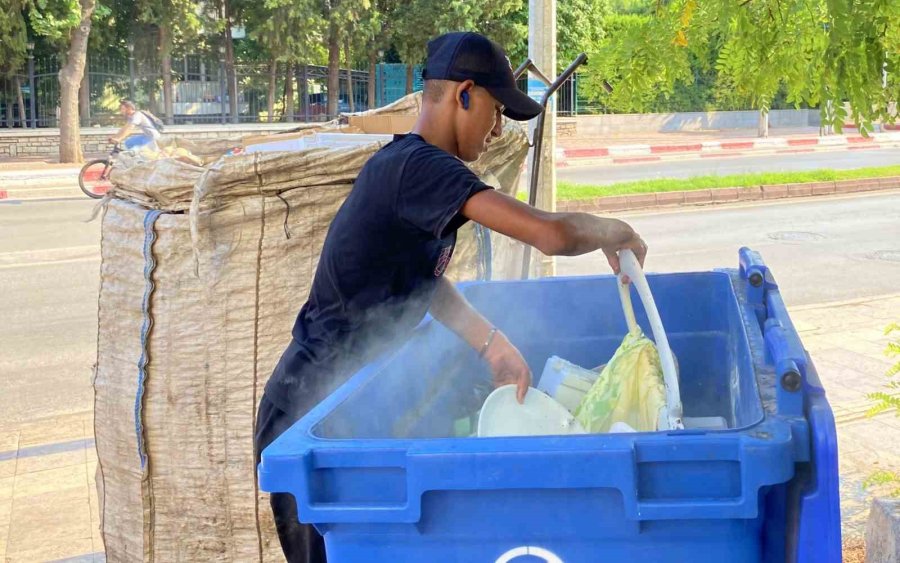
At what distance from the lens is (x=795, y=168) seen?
18656 mm

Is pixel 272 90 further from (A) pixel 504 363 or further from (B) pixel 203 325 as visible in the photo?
(A) pixel 504 363

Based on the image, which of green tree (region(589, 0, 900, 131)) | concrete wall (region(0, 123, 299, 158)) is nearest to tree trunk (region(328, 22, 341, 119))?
concrete wall (region(0, 123, 299, 158))

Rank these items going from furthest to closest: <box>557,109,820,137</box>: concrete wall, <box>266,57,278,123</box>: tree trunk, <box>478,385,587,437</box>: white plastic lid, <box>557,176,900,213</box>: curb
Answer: <box>557,109,820,137</box>: concrete wall, <box>266,57,278,123</box>: tree trunk, <box>557,176,900,213</box>: curb, <box>478,385,587,437</box>: white plastic lid

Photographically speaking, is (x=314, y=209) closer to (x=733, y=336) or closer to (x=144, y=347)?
(x=144, y=347)

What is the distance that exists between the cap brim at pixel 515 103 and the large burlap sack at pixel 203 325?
0.72 metres

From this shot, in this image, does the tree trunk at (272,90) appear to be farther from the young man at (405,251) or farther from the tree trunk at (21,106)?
the young man at (405,251)

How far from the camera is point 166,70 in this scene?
84.1 ft

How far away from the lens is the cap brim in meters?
2.34

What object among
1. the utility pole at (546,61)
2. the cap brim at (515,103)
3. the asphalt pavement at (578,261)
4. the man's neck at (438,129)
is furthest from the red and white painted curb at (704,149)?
the man's neck at (438,129)

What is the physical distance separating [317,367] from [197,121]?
25884 millimetres

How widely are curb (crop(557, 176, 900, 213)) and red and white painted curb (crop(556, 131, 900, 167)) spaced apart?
6.40 meters

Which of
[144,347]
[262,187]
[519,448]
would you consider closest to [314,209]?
[262,187]

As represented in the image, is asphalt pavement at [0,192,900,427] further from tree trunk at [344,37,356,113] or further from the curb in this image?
tree trunk at [344,37,356,113]

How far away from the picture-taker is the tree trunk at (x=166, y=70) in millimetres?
25141
